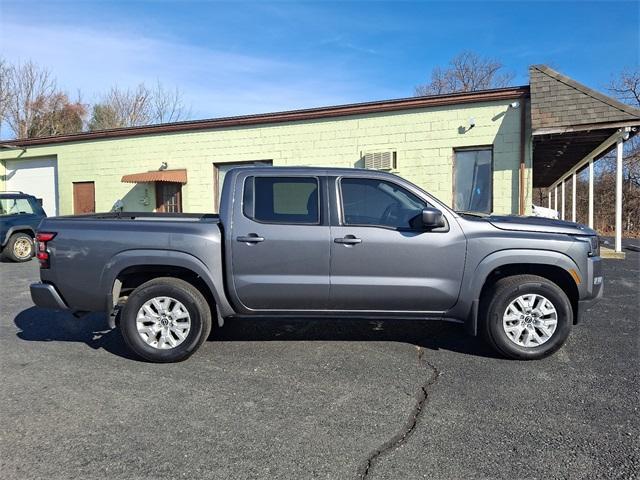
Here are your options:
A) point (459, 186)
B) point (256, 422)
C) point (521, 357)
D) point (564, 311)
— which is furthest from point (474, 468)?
point (459, 186)

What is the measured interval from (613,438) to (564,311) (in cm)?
149

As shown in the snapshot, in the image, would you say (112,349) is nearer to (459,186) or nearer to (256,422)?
(256,422)

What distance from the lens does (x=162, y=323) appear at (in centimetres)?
420

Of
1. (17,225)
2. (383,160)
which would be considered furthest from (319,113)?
(17,225)

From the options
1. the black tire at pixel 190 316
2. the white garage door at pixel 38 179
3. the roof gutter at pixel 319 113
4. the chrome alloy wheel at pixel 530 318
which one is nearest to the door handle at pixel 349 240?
the black tire at pixel 190 316

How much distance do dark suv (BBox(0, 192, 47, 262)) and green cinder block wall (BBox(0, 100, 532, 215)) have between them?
12.8 feet

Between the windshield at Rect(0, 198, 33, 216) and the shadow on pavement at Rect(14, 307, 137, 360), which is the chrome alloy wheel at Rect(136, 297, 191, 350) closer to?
the shadow on pavement at Rect(14, 307, 137, 360)

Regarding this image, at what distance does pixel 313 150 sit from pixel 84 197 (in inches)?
354

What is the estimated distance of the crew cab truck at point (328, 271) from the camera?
4.16 metres

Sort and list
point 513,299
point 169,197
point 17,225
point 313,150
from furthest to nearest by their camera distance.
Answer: point 169,197, point 313,150, point 17,225, point 513,299

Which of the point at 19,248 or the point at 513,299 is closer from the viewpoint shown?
the point at 513,299

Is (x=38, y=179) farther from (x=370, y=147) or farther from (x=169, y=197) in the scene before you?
(x=370, y=147)

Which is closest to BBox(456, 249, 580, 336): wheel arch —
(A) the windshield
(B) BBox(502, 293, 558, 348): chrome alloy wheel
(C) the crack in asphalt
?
(B) BBox(502, 293, 558, 348): chrome alloy wheel

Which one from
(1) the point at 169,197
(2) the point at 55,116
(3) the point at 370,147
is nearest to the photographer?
(3) the point at 370,147
